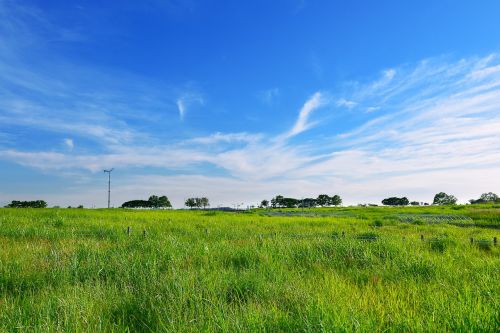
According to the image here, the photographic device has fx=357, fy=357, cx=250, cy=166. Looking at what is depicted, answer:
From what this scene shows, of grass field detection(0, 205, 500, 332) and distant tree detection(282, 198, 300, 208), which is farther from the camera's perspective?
distant tree detection(282, 198, 300, 208)

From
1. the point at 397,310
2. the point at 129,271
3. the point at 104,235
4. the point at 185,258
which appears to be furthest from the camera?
the point at 104,235

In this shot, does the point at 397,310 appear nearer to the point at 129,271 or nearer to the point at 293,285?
the point at 293,285

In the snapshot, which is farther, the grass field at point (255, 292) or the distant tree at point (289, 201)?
the distant tree at point (289, 201)

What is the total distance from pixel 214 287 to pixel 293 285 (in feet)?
3.71

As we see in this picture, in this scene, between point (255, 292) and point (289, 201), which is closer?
point (255, 292)

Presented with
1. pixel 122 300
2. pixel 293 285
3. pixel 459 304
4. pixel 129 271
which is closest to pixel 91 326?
pixel 122 300

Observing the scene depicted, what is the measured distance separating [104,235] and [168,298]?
969 cm

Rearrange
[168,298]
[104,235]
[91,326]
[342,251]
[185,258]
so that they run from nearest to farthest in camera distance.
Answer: [91,326], [168,298], [185,258], [342,251], [104,235]

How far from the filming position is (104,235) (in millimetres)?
13148

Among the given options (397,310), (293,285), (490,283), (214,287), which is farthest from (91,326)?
(490,283)

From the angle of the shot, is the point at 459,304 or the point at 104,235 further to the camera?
the point at 104,235

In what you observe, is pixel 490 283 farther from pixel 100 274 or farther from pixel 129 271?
pixel 100 274

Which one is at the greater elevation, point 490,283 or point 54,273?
point 54,273

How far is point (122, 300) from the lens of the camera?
4.64m
